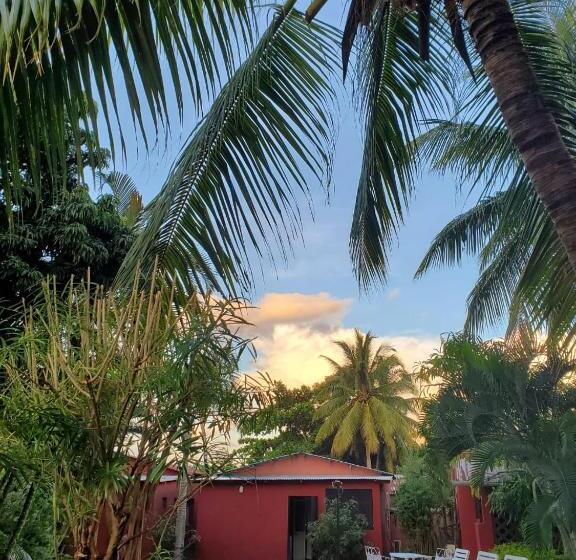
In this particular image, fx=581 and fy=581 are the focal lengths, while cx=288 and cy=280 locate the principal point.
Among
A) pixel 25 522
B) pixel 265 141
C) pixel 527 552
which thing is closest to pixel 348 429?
pixel 527 552

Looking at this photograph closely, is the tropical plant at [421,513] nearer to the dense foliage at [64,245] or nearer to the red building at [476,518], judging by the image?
the red building at [476,518]

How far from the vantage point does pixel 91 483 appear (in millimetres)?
2201

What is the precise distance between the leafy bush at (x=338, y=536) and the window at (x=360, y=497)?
1114 millimetres

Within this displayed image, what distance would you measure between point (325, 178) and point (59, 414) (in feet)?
8.67

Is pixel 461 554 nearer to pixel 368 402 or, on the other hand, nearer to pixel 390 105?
pixel 390 105

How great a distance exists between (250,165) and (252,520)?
1465 centimetres

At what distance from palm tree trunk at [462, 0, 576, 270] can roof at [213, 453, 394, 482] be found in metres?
14.7

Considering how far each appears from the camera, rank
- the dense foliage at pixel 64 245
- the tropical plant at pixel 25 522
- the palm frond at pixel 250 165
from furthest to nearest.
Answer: the dense foliage at pixel 64 245 < the palm frond at pixel 250 165 < the tropical plant at pixel 25 522

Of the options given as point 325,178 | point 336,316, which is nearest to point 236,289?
point 325,178

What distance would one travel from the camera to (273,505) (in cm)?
1642

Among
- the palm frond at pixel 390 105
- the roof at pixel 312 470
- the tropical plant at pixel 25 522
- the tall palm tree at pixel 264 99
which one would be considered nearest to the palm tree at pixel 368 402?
the roof at pixel 312 470

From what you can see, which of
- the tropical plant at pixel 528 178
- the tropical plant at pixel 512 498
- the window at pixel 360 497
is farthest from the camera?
the window at pixel 360 497

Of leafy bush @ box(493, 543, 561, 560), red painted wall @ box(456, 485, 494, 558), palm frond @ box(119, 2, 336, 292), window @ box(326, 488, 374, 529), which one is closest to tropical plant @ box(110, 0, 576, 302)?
palm frond @ box(119, 2, 336, 292)

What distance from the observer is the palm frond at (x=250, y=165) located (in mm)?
3904
